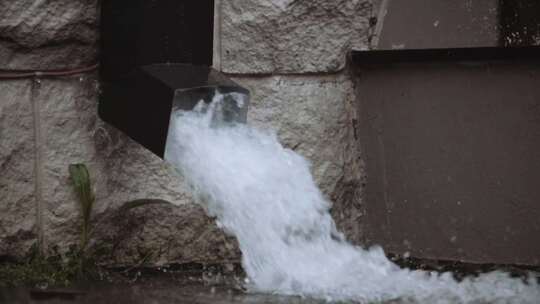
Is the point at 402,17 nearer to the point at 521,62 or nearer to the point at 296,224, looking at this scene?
the point at 521,62

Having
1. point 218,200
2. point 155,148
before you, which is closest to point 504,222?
point 218,200

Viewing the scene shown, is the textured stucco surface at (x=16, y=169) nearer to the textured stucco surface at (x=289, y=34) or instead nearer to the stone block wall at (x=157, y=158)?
the stone block wall at (x=157, y=158)

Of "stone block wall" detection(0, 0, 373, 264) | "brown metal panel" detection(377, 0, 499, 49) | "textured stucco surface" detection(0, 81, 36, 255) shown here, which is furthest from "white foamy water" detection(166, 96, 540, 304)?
"brown metal panel" detection(377, 0, 499, 49)

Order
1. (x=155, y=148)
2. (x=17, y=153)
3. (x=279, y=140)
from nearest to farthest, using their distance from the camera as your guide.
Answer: (x=155, y=148) < (x=17, y=153) < (x=279, y=140)

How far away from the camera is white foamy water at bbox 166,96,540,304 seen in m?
Answer: 2.13

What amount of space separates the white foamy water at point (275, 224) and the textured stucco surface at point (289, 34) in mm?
347

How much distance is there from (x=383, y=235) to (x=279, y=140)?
1.72 feet

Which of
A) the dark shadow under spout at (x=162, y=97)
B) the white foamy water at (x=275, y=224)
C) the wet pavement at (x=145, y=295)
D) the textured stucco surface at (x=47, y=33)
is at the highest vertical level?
the textured stucco surface at (x=47, y=33)

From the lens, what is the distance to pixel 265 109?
2588mm

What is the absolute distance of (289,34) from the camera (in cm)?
256

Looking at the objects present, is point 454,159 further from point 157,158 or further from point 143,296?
point 143,296

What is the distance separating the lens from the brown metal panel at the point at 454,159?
2510 mm

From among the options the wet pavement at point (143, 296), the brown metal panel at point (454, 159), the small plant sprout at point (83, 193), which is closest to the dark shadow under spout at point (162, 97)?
the small plant sprout at point (83, 193)

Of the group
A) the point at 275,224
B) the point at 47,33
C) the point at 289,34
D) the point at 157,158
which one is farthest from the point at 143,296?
the point at 289,34
